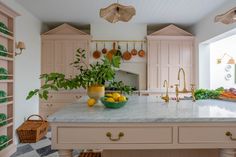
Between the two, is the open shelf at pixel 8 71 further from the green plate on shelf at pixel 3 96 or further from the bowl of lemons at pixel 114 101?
the bowl of lemons at pixel 114 101

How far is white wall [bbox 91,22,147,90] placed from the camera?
4.80 m

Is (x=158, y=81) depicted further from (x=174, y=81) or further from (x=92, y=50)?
(x=92, y=50)

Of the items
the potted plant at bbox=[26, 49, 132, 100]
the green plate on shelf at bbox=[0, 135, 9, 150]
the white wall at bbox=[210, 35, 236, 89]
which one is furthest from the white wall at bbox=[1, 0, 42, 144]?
the white wall at bbox=[210, 35, 236, 89]

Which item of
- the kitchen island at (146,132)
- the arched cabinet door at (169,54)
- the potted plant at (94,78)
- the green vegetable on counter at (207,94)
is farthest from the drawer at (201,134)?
the arched cabinet door at (169,54)

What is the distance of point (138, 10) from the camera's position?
3955 millimetres

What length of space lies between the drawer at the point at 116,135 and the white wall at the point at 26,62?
2470 mm

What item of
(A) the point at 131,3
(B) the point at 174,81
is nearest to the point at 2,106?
(A) the point at 131,3

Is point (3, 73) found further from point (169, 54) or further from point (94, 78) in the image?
point (169, 54)

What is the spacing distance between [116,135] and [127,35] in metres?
3.77

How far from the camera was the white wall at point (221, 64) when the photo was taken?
4812 mm

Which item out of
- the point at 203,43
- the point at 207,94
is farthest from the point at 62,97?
the point at 203,43

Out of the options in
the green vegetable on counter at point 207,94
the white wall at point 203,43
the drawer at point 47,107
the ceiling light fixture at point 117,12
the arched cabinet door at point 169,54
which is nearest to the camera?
the ceiling light fixture at point 117,12

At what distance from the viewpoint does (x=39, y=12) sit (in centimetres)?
407

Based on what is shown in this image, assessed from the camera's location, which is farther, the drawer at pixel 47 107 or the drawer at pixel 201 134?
the drawer at pixel 47 107
